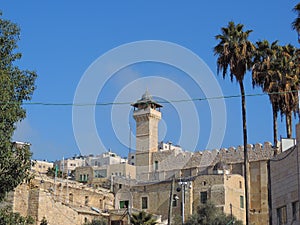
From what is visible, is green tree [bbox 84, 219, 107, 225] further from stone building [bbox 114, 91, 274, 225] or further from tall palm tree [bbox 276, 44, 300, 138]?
tall palm tree [bbox 276, 44, 300, 138]

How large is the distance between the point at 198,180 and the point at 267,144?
917cm

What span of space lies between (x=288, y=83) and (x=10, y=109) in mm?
20968

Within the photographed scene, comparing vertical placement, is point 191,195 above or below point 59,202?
above

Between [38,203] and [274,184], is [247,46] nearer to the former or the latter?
[274,184]

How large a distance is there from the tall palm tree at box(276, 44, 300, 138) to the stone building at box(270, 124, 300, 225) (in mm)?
8744

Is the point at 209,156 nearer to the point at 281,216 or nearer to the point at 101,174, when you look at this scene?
the point at 101,174

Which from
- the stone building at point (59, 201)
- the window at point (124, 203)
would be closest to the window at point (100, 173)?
the stone building at point (59, 201)

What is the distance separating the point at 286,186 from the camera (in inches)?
1060

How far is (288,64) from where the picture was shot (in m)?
38.3

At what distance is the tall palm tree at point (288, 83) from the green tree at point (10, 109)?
18.7 metres

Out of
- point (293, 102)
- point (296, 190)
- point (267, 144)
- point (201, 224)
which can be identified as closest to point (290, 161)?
point (296, 190)

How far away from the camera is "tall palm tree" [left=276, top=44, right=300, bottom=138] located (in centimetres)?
3681

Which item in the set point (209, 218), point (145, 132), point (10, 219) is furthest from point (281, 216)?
point (145, 132)

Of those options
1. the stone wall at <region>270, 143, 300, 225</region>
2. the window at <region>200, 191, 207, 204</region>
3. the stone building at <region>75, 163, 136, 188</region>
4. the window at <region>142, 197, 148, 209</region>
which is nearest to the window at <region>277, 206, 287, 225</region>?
the stone wall at <region>270, 143, 300, 225</region>
